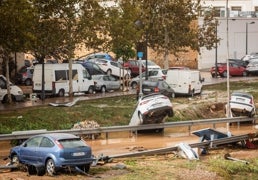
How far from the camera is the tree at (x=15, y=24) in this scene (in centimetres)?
3062

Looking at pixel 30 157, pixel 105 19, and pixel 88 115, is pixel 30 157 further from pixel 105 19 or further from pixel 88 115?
pixel 105 19

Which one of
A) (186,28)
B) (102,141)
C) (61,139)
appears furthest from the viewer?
(186,28)

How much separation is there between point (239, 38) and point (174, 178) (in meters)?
61.1

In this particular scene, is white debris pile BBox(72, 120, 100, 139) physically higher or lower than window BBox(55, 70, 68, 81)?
lower

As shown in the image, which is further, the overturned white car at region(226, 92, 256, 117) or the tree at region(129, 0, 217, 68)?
the tree at region(129, 0, 217, 68)

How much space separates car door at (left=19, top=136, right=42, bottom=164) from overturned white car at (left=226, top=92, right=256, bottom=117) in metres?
18.1

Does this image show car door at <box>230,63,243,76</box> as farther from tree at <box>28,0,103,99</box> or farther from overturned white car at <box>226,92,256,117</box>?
overturned white car at <box>226,92,256,117</box>

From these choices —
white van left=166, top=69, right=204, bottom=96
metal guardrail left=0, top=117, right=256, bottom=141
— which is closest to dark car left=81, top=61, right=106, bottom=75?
white van left=166, top=69, right=204, bottom=96

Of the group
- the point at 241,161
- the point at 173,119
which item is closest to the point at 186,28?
the point at 173,119

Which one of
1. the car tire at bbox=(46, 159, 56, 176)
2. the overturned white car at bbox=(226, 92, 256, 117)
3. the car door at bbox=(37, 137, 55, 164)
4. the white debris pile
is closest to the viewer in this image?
the car tire at bbox=(46, 159, 56, 176)

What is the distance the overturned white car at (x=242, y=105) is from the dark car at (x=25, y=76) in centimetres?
1991

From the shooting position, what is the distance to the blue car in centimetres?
2166

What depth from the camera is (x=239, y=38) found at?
3250 inches

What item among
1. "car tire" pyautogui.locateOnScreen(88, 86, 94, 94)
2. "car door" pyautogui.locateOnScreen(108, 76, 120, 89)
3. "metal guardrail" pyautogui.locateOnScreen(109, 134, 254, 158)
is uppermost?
"car door" pyautogui.locateOnScreen(108, 76, 120, 89)
